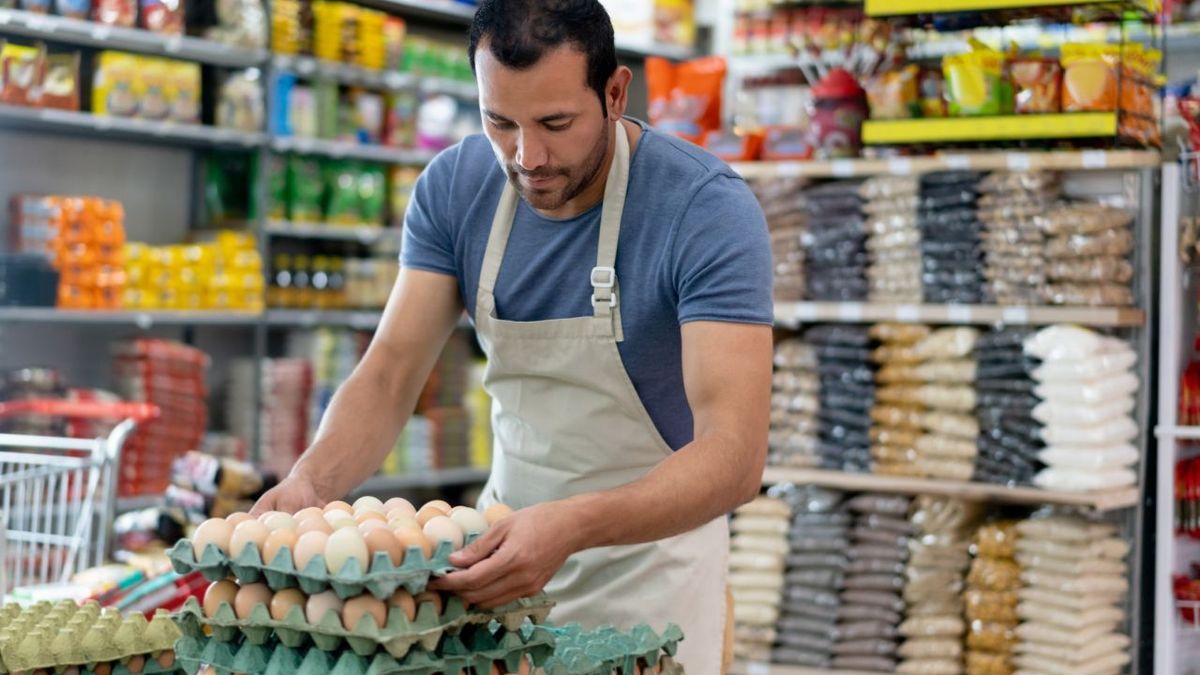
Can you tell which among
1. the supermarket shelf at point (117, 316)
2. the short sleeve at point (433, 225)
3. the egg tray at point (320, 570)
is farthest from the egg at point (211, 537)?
the supermarket shelf at point (117, 316)

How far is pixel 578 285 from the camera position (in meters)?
2.14

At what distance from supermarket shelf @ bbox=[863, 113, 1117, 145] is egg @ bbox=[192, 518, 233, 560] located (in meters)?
2.78

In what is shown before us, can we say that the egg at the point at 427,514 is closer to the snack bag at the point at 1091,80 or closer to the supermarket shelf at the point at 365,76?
the snack bag at the point at 1091,80

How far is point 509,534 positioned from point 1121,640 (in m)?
2.74

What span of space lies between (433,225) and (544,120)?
467mm

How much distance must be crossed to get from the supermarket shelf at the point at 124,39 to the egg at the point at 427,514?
3816 mm

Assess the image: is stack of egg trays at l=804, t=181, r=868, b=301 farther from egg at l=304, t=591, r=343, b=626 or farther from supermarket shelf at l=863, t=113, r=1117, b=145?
egg at l=304, t=591, r=343, b=626

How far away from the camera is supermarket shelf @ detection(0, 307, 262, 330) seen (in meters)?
4.91

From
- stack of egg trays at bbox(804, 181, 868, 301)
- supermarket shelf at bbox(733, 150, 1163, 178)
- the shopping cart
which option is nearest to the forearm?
the shopping cart

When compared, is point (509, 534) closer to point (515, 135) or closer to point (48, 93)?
point (515, 135)

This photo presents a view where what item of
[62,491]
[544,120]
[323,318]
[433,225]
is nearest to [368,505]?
[544,120]

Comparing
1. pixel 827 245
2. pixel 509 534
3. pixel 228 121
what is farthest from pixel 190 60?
pixel 509 534

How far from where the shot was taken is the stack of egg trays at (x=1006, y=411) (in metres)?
3.85

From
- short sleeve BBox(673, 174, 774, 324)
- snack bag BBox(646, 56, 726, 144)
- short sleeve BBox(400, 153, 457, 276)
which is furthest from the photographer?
snack bag BBox(646, 56, 726, 144)
